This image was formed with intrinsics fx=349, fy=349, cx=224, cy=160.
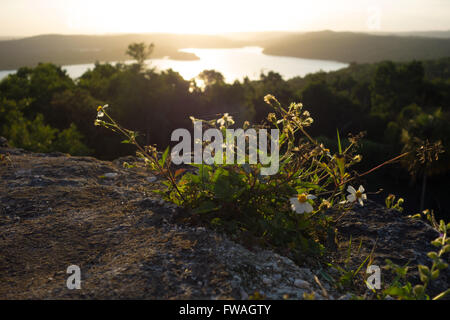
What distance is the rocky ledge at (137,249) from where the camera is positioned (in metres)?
1.91

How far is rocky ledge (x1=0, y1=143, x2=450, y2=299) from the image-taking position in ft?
6.27

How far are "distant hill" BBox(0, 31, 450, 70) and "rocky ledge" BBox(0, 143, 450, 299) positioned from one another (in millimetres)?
55794

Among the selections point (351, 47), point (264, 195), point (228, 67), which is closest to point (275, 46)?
point (351, 47)

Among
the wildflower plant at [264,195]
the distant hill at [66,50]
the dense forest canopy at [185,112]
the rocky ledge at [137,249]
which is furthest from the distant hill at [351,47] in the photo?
the wildflower plant at [264,195]

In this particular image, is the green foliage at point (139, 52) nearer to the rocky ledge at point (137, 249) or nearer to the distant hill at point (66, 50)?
the distant hill at point (66, 50)

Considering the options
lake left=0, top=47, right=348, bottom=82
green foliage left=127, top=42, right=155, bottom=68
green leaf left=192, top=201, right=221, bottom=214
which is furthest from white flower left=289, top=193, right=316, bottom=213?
green foliage left=127, top=42, right=155, bottom=68

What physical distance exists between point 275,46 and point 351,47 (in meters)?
26.1

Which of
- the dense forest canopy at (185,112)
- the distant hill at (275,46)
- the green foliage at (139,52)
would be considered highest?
the distant hill at (275,46)

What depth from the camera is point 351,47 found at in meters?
120

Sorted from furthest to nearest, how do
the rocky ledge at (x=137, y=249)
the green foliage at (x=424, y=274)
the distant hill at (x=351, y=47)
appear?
1. the distant hill at (x=351, y=47)
2. the rocky ledge at (x=137, y=249)
3. the green foliage at (x=424, y=274)

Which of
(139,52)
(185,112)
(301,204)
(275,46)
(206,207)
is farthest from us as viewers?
(275,46)

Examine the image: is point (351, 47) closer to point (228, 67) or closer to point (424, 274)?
point (228, 67)

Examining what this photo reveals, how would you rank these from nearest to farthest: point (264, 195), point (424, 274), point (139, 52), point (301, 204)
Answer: point (424, 274) < point (301, 204) < point (264, 195) < point (139, 52)
